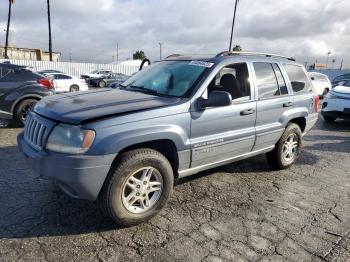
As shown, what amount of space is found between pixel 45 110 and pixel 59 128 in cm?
44

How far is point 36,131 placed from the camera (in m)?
3.49

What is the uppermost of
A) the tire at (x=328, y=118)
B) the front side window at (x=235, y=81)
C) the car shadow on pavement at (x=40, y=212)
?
the front side window at (x=235, y=81)

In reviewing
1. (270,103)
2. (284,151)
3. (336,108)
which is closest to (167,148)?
(270,103)

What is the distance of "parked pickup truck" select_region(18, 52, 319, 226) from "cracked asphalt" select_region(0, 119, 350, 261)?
1.15ft

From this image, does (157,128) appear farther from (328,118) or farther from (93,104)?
(328,118)

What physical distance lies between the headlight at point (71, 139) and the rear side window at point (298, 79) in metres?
3.51

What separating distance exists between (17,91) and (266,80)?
576cm

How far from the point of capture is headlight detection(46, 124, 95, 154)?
3.09 m

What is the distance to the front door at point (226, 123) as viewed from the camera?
393cm

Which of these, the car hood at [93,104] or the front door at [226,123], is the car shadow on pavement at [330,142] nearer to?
the front door at [226,123]

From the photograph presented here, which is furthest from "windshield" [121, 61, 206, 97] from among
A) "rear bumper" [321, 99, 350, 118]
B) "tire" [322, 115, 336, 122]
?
"tire" [322, 115, 336, 122]

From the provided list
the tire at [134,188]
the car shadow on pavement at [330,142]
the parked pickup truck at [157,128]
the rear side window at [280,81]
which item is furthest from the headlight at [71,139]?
the car shadow on pavement at [330,142]

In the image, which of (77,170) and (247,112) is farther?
(247,112)

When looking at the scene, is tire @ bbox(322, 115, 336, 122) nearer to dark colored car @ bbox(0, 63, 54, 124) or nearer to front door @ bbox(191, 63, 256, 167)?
front door @ bbox(191, 63, 256, 167)
